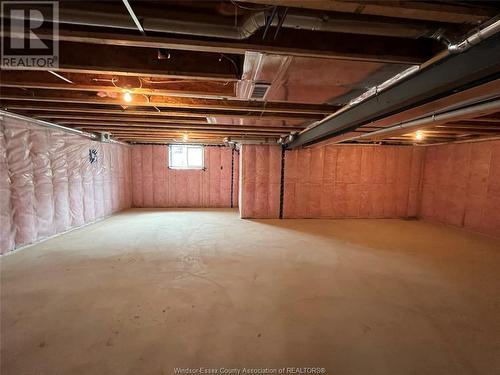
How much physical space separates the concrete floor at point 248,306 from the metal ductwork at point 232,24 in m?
1.93

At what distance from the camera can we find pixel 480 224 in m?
4.61

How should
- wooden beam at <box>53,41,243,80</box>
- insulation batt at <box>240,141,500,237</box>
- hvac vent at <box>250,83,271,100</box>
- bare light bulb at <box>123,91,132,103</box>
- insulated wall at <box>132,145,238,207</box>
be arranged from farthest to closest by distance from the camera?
insulated wall at <box>132,145,238,207</box> < insulation batt at <box>240,141,500,237</box> < bare light bulb at <box>123,91,132,103</box> < hvac vent at <box>250,83,271,100</box> < wooden beam at <box>53,41,243,80</box>

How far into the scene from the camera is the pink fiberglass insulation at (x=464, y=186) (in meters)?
4.41

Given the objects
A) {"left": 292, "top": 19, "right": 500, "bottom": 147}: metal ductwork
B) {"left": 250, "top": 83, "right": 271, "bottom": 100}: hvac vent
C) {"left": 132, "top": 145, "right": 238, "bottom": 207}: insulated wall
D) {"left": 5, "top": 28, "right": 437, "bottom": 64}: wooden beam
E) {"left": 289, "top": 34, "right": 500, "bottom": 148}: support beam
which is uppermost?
{"left": 5, "top": 28, "right": 437, "bottom": 64}: wooden beam

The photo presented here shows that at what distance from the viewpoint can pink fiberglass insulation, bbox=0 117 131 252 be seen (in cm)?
308

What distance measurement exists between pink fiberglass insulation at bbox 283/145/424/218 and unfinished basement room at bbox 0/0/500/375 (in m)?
0.95

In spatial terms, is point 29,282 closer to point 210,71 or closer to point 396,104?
point 210,71

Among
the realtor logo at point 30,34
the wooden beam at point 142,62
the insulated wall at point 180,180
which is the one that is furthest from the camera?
the insulated wall at point 180,180

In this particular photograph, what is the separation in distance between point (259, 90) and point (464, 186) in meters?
5.41

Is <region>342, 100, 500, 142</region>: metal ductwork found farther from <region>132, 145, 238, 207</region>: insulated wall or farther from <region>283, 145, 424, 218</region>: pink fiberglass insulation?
<region>132, 145, 238, 207</region>: insulated wall

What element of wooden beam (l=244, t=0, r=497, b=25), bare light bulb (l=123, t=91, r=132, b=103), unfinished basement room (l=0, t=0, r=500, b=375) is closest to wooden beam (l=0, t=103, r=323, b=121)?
unfinished basement room (l=0, t=0, r=500, b=375)

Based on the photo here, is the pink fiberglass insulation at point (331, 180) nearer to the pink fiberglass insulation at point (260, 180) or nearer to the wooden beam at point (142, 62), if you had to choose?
the pink fiberglass insulation at point (260, 180)

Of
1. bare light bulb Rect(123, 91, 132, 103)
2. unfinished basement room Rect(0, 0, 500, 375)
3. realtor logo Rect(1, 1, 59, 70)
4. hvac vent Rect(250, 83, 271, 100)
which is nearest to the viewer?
realtor logo Rect(1, 1, 59, 70)

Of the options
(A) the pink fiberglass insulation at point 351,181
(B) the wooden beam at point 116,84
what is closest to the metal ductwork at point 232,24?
(B) the wooden beam at point 116,84
